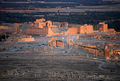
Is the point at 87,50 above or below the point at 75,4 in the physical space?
below

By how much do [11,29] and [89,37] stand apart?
3.78 metres

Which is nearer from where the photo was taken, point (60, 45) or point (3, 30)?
point (60, 45)

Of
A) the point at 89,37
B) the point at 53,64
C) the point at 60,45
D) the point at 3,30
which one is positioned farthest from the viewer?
the point at 3,30

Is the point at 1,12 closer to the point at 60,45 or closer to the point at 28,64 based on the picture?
the point at 60,45

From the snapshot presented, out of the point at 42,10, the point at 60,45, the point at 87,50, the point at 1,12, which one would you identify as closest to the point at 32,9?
the point at 42,10

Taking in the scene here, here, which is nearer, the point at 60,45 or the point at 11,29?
the point at 60,45

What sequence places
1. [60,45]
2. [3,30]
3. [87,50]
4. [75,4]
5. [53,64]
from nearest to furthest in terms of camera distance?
1. [53,64]
2. [87,50]
3. [60,45]
4. [3,30]
5. [75,4]

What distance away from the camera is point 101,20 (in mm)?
15008

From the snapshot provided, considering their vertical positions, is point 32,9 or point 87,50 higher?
point 32,9

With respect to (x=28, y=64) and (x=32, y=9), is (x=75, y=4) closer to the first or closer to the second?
(x=32, y=9)

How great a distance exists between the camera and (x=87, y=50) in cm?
898

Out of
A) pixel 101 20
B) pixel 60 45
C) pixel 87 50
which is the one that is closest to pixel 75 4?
pixel 101 20

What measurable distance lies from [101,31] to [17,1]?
444 centimetres

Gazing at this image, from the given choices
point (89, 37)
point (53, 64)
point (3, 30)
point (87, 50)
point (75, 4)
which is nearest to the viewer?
point (53, 64)
